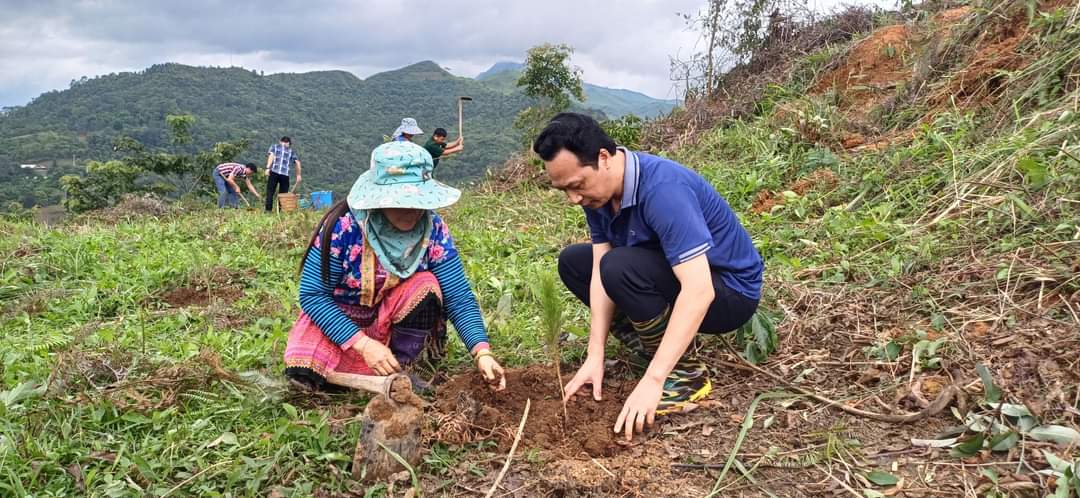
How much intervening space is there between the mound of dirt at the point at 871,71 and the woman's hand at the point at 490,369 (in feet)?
15.8

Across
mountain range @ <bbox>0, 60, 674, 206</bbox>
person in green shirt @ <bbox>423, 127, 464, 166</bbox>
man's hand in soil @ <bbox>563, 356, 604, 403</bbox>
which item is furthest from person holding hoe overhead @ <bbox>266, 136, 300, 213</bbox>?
mountain range @ <bbox>0, 60, 674, 206</bbox>

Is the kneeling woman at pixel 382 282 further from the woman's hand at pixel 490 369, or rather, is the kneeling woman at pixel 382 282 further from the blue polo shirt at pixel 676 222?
the blue polo shirt at pixel 676 222

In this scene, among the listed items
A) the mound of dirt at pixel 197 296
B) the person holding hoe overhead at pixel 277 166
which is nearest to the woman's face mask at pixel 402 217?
the mound of dirt at pixel 197 296

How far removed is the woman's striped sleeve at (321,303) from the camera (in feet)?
7.28

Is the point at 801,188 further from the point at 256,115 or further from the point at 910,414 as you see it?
the point at 256,115

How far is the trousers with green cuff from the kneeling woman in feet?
1.56

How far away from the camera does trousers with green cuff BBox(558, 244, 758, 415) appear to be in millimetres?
2086

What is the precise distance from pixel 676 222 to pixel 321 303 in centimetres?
121

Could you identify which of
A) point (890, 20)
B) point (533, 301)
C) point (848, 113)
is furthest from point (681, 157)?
point (533, 301)

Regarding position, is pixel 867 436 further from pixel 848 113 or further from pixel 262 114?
pixel 262 114

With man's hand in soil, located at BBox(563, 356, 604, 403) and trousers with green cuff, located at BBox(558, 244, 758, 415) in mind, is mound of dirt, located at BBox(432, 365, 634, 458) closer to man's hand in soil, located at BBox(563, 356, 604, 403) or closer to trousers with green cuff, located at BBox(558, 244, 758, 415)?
man's hand in soil, located at BBox(563, 356, 604, 403)

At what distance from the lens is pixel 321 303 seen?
225cm

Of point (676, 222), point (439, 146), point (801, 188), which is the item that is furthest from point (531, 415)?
point (439, 146)

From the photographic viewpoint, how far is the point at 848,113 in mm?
5820
